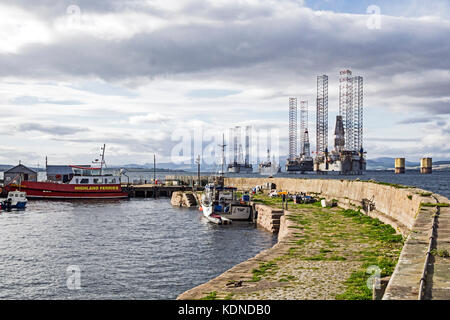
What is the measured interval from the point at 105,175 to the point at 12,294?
64188 mm

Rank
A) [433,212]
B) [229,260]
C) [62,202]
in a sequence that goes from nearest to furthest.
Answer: [433,212], [229,260], [62,202]

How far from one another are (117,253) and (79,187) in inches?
2096

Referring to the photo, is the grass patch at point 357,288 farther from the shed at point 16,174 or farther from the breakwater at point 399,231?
the shed at point 16,174

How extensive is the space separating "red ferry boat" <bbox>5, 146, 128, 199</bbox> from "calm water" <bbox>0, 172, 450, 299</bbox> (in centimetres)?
2567

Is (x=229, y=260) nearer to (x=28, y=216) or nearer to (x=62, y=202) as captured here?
(x=28, y=216)

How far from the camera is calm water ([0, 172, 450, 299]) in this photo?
2070 cm

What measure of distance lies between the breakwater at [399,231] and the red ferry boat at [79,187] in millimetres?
43793

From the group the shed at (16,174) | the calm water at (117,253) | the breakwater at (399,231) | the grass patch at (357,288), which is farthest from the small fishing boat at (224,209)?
the shed at (16,174)

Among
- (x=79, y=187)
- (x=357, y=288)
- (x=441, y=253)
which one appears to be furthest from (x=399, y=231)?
(x=79, y=187)

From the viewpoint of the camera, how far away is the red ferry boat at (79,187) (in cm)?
7800

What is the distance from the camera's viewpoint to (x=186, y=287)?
2023cm

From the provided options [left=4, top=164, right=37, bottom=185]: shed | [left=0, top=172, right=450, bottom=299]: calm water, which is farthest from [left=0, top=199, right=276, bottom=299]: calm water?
[left=4, top=164, right=37, bottom=185]: shed

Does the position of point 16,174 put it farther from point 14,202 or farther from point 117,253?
point 117,253
